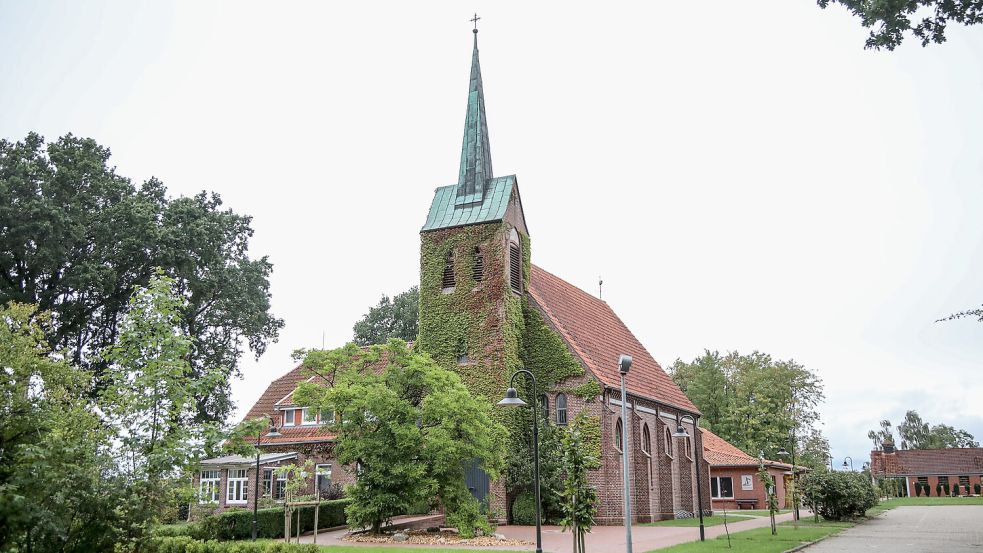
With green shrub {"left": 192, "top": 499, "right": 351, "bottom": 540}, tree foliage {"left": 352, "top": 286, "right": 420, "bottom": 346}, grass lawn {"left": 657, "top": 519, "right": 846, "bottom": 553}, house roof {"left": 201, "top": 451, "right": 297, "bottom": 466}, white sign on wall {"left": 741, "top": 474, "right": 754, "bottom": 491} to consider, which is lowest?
grass lawn {"left": 657, "top": 519, "right": 846, "bottom": 553}

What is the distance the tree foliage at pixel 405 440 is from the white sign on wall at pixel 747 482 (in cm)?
3042

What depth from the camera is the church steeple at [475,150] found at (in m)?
39.0

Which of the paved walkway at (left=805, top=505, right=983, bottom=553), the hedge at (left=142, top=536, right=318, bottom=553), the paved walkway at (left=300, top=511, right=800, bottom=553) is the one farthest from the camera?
the paved walkway at (left=805, top=505, right=983, bottom=553)

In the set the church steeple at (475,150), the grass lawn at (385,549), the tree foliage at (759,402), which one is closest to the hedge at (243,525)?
the grass lawn at (385,549)

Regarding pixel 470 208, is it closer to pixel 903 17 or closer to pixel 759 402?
pixel 903 17

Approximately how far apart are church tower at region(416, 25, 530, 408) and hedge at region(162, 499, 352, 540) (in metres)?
8.87

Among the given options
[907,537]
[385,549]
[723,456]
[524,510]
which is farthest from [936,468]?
[385,549]

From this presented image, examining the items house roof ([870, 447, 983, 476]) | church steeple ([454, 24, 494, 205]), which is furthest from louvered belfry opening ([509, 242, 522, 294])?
house roof ([870, 447, 983, 476])

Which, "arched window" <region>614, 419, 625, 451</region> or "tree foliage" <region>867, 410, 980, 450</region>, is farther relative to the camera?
"tree foliage" <region>867, 410, 980, 450</region>

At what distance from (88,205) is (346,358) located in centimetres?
1529

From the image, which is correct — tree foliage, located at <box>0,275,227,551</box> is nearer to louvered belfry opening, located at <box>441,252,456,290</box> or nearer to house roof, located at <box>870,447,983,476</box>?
louvered belfry opening, located at <box>441,252,456,290</box>

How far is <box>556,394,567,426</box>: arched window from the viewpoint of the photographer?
3516 cm

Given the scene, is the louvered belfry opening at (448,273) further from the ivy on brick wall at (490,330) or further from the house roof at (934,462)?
the house roof at (934,462)

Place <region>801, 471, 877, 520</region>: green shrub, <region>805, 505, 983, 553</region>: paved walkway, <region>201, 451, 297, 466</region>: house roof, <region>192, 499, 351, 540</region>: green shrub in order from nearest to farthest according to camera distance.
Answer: <region>805, 505, 983, 553</region>: paved walkway, <region>192, 499, 351, 540</region>: green shrub, <region>201, 451, 297, 466</region>: house roof, <region>801, 471, 877, 520</region>: green shrub
